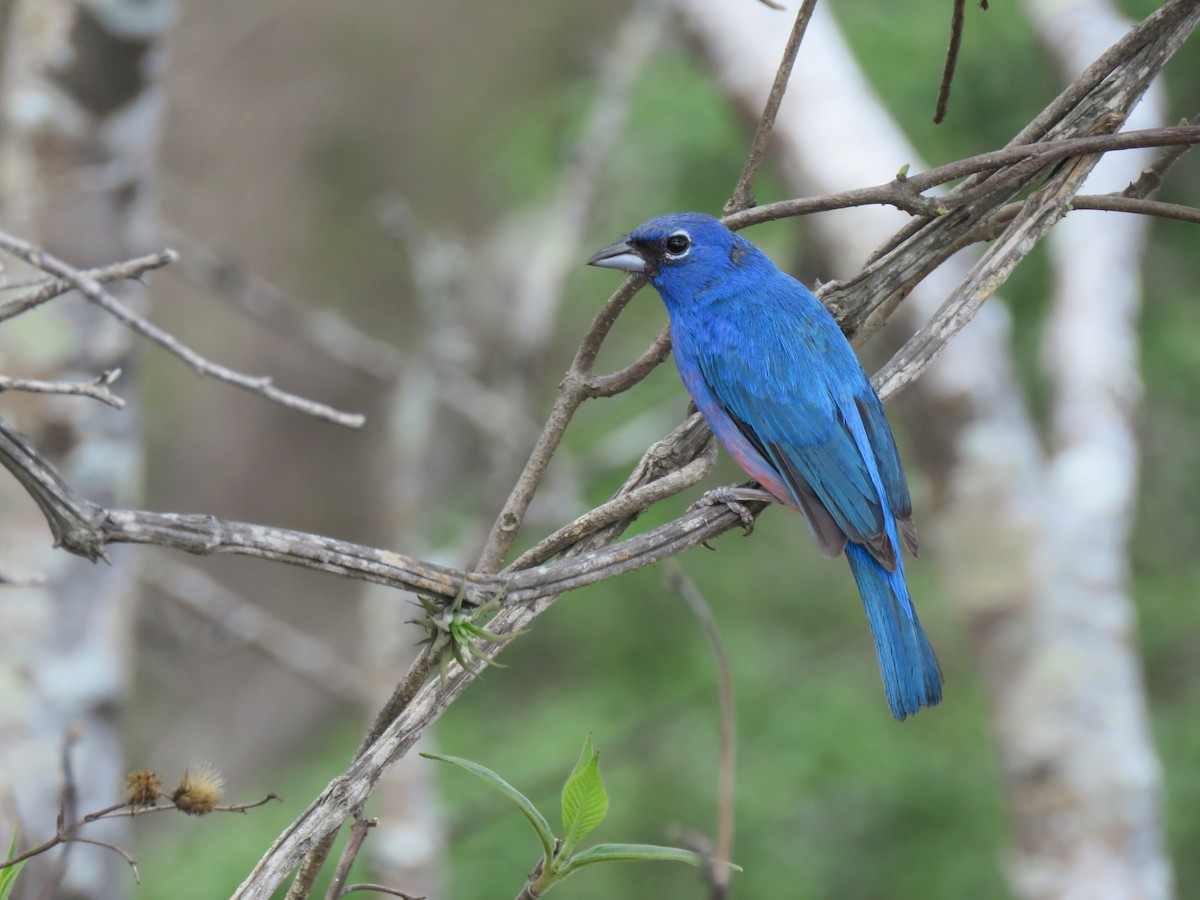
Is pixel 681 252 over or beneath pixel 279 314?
beneath

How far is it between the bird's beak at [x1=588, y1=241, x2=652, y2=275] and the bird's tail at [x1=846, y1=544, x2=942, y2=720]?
0.96 metres

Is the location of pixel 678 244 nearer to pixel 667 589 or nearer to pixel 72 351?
pixel 667 589

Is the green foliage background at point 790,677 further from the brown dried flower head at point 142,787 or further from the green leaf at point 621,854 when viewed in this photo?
the brown dried flower head at point 142,787

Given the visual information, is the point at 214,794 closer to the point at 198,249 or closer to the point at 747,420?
the point at 747,420

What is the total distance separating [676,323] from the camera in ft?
10.5

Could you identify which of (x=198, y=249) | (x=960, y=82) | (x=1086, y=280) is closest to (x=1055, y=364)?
(x=1086, y=280)

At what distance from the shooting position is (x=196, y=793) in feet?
4.40

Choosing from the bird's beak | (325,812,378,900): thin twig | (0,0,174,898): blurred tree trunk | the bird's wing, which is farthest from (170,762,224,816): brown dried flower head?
(0,0,174,898): blurred tree trunk

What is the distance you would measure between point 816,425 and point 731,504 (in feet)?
3.61

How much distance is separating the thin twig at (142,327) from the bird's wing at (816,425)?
5.22 ft

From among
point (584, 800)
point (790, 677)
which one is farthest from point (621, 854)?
point (790, 677)

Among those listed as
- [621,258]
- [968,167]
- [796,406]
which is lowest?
[968,167]

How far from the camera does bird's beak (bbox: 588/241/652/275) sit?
309cm

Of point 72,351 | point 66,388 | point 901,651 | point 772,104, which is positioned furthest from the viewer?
point 72,351
